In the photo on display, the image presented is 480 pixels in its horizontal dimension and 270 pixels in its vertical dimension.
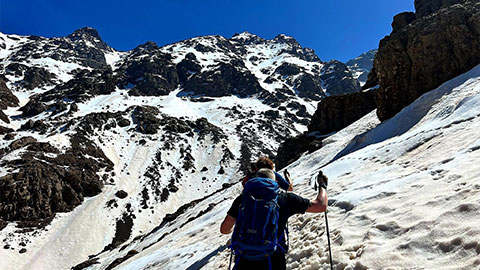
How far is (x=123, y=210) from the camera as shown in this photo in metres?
53.4

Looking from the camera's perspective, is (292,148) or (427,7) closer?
(292,148)

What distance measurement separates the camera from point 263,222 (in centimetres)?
339

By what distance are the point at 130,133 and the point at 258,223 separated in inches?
3504

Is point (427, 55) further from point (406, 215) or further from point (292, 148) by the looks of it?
point (406, 215)

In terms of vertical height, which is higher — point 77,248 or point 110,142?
point 110,142

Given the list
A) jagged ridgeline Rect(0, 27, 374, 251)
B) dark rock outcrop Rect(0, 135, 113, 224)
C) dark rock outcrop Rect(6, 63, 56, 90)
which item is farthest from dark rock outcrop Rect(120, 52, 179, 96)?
dark rock outcrop Rect(0, 135, 113, 224)

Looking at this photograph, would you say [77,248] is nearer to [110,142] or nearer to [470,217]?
[110,142]

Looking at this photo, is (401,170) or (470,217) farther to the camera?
(401,170)

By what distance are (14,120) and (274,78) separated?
473 feet

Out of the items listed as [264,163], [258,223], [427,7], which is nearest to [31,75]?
[427,7]

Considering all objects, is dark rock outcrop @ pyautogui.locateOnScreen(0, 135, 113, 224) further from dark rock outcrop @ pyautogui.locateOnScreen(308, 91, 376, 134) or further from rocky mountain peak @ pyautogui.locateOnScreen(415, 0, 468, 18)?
rocky mountain peak @ pyautogui.locateOnScreen(415, 0, 468, 18)

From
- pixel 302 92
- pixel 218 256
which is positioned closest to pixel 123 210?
pixel 218 256

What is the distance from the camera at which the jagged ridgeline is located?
52681mm

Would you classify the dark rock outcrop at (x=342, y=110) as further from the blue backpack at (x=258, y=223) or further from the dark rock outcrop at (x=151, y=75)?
the dark rock outcrop at (x=151, y=75)
